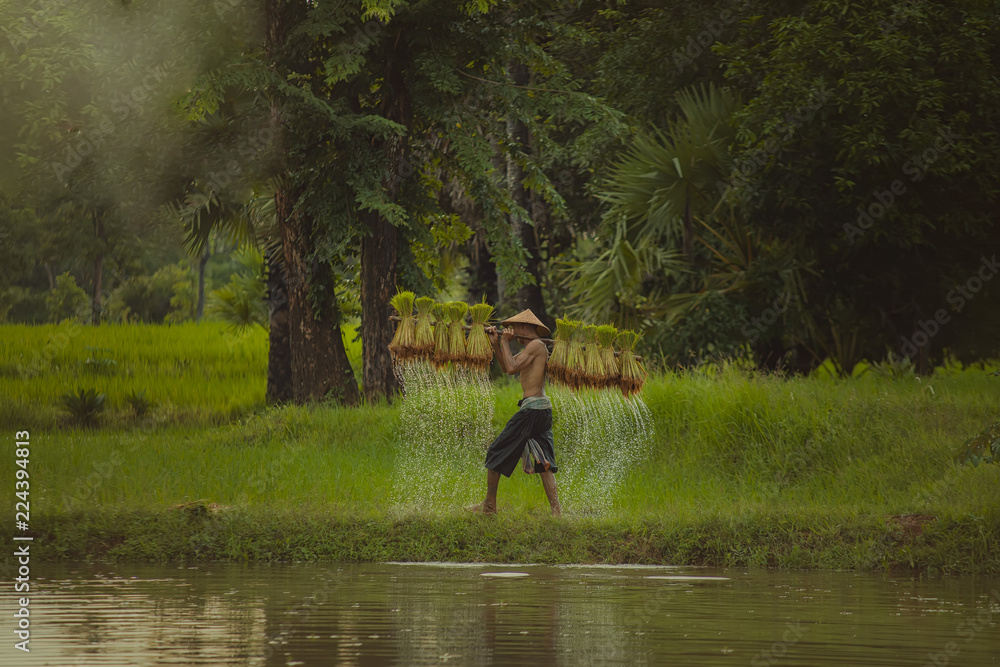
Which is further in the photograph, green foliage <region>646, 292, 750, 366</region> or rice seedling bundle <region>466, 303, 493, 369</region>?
green foliage <region>646, 292, 750, 366</region>

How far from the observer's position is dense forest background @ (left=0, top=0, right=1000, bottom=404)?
52.5 feet

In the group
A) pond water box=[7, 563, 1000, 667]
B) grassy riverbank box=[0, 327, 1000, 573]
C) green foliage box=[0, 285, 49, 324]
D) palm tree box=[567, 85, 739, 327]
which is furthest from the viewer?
green foliage box=[0, 285, 49, 324]

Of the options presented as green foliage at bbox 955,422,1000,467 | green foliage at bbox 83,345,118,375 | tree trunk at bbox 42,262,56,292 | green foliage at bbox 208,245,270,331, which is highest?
tree trunk at bbox 42,262,56,292

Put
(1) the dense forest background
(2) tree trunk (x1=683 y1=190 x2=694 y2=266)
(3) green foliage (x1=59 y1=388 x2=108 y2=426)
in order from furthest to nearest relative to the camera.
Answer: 1. (3) green foliage (x1=59 y1=388 x2=108 y2=426)
2. (2) tree trunk (x1=683 y1=190 x2=694 y2=266)
3. (1) the dense forest background

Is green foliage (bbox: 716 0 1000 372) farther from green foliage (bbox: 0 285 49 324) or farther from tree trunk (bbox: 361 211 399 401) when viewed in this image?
green foliage (bbox: 0 285 49 324)

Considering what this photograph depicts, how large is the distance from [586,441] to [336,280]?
6.50 metres

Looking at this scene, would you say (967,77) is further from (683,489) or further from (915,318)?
(683,489)

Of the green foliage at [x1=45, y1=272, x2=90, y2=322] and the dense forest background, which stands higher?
the dense forest background

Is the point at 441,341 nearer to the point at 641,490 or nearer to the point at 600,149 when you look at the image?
the point at 641,490

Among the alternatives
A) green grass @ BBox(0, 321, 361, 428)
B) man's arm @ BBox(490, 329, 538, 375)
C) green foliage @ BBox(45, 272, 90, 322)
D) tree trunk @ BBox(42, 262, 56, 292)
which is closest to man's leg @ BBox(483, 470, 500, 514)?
man's arm @ BBox(490, 329, 538, 375)

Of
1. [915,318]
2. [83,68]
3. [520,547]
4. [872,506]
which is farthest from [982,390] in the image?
[83,68]

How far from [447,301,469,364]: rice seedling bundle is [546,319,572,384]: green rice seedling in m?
0.90

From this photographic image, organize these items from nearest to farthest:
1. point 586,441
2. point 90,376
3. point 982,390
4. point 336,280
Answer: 1. point 586,441
2. point 982,390
3. point 336,280
4. point 90,376

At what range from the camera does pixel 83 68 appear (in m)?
19.3
